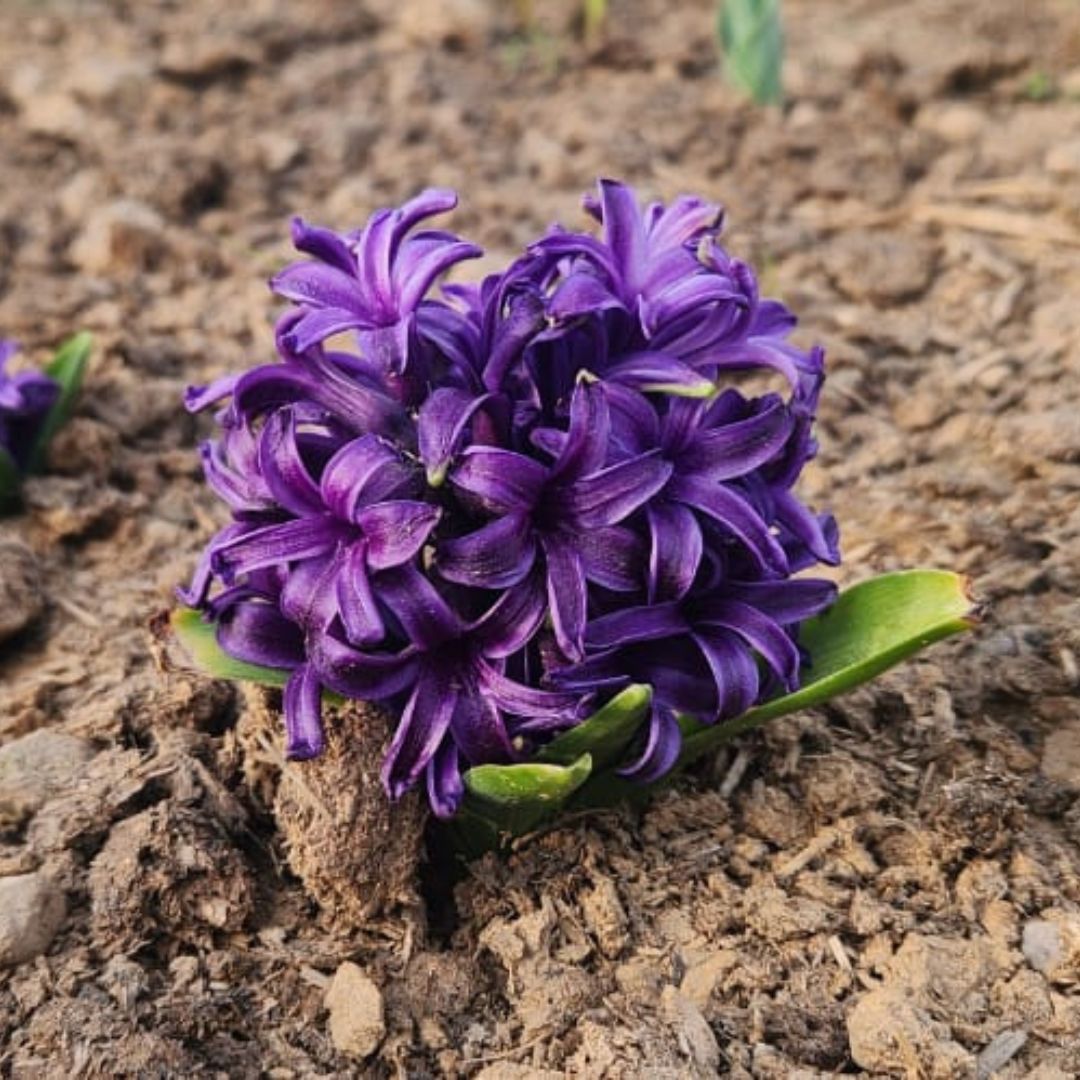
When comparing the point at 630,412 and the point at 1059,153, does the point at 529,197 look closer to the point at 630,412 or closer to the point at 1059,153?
the point at 1059,153

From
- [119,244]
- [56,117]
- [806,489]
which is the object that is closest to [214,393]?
[806,489]

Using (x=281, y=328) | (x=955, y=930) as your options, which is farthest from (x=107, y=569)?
(x=955, y=930)

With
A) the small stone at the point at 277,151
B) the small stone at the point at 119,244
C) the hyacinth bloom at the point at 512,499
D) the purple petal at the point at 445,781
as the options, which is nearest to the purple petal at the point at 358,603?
the hyacinth bloom at the point at 512,499

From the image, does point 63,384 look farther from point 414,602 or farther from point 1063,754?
point 1063,754

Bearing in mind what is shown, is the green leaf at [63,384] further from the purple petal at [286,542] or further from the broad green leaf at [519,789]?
the broad green leaf at [519,789]

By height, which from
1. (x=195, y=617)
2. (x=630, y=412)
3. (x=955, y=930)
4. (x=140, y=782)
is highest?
(x=630, y=412)

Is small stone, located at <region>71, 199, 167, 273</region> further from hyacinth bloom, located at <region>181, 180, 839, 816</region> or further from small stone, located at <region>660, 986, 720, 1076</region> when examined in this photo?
small stone, located at <region>660, 986, 720, 1076</region>

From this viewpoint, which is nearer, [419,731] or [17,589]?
[419,731]
